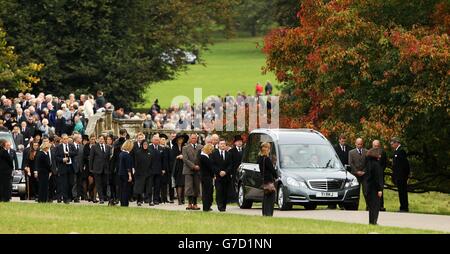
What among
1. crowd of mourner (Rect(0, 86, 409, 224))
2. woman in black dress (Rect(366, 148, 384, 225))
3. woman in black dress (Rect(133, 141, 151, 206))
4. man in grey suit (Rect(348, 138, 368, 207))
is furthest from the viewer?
woman in black dress (Rect(133, 141, 151, 206))

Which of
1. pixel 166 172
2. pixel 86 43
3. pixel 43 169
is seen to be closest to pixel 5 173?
pixel 43 169

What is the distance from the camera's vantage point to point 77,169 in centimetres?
4038

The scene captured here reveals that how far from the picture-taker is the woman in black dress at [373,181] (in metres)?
29.6

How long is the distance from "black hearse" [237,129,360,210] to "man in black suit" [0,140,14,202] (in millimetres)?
5772

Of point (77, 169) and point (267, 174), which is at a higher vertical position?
point (267, 174)

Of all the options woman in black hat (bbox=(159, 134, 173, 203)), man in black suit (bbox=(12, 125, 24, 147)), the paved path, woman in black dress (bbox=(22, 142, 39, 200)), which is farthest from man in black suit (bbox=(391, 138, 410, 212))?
man in black suit (bbox=(12, 125, 24, 147))

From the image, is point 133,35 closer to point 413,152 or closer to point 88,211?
point 413,152

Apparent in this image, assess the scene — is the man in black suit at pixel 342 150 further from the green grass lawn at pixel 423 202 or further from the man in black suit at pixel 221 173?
the green grass lawn at pixel 423 202

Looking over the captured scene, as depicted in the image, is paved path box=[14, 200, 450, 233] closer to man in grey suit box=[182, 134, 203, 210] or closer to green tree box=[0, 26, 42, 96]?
man in grey suit box=[182, 134, 203, 210]

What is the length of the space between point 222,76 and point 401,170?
77.2 m

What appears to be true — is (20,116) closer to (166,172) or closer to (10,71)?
(10,71)

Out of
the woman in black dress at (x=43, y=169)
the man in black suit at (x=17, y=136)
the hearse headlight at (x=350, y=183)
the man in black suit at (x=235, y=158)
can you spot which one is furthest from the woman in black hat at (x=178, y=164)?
the man in black suit at (x=17, y=136)

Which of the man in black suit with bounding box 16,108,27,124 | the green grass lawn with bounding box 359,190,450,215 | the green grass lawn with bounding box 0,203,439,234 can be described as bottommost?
the green grass lawn with bounding box 359,190,450,215

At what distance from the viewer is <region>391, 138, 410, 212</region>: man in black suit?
1457 inches
